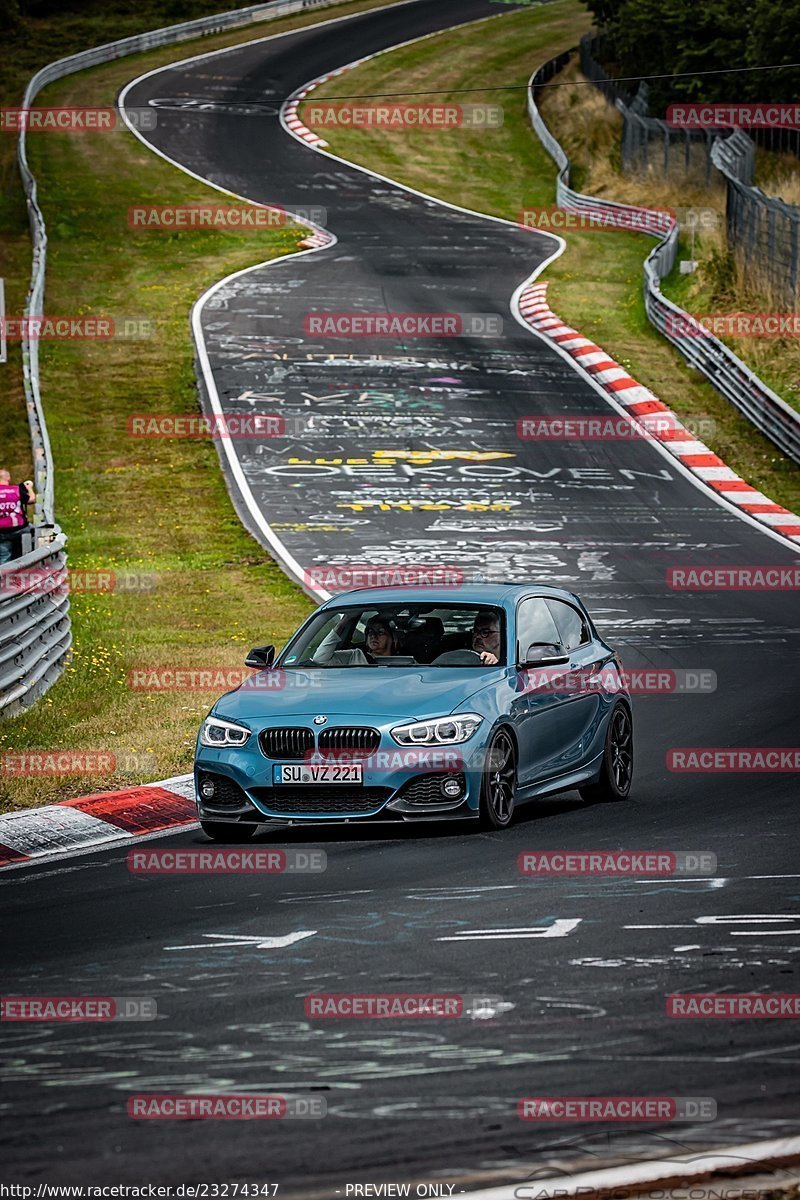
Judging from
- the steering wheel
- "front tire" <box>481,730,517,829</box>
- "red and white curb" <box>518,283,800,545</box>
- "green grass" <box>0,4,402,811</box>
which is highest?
the steering wheel

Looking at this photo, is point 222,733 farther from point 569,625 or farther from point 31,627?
point 31,627

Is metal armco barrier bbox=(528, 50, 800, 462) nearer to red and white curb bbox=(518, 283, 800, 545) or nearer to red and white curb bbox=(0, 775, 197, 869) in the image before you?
red and white curb bbox=(518, 283, 800, 545)

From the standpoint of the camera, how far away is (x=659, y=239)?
51281 millimetres

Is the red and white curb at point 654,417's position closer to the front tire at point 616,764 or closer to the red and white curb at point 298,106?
the front tire at point 616,764

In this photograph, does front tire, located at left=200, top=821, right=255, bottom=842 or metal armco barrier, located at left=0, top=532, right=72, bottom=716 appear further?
metal armco barrier, located at left=0, top=532, right=72, bottom=716

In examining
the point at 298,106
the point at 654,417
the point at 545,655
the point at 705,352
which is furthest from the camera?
the point at 298,106

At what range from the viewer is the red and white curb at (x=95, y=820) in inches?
448

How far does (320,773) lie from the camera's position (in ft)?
36.2

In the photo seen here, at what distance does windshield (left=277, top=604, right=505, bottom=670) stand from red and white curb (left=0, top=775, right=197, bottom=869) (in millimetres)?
1275

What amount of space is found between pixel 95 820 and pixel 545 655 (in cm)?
306

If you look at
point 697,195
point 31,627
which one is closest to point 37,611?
point 31,627

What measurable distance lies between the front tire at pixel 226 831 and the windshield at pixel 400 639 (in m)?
1.23

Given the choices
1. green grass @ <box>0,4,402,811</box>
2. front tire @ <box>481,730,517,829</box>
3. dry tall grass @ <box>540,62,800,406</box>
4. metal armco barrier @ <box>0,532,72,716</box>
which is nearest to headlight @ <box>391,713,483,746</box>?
front tire @ <box>481,730,517,829</box>

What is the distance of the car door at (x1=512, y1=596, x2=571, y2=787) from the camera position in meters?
11.7
